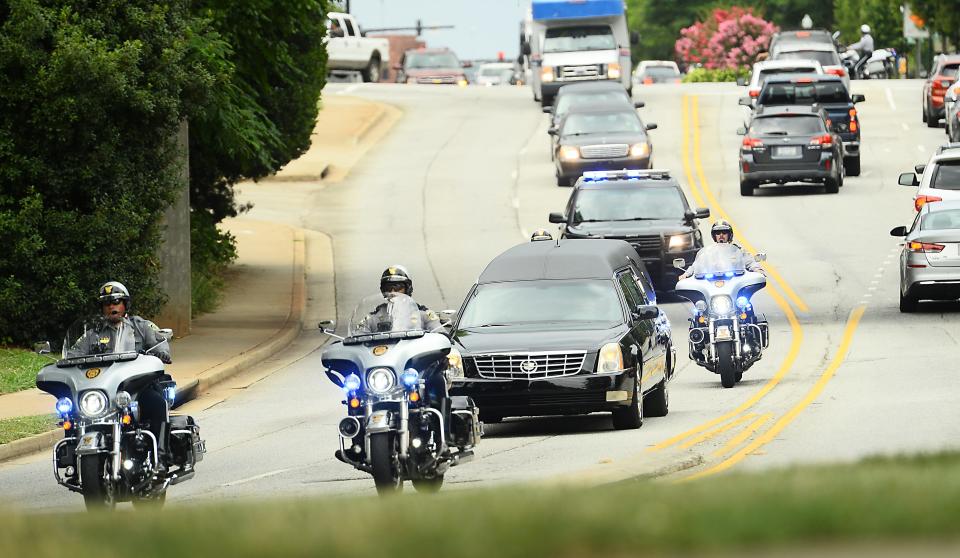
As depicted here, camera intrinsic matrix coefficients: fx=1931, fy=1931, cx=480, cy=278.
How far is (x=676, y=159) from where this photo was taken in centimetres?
5044

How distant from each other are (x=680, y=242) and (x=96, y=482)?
60.1ft

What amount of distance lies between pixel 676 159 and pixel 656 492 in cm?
4251

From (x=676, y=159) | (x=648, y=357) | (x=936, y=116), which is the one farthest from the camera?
(x=936, y=116)

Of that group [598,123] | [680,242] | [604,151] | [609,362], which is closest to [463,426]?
[609,362]

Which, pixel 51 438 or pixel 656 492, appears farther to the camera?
pixel 51 438

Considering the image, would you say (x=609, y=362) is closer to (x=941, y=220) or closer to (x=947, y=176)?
(x=941, y=220)

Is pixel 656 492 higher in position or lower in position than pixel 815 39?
higher

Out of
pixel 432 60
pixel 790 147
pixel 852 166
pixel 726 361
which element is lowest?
pixel 432 60

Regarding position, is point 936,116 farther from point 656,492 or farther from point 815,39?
point 656,492

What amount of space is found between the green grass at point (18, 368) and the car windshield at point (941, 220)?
40.3ft

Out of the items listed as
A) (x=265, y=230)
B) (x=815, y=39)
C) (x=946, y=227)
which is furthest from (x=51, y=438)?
(x=815, y=39)

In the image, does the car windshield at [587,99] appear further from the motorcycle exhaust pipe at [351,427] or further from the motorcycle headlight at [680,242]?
the motorcycle exhaust pipe at [351,427]

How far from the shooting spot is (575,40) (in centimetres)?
5562

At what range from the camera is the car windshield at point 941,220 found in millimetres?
27266
